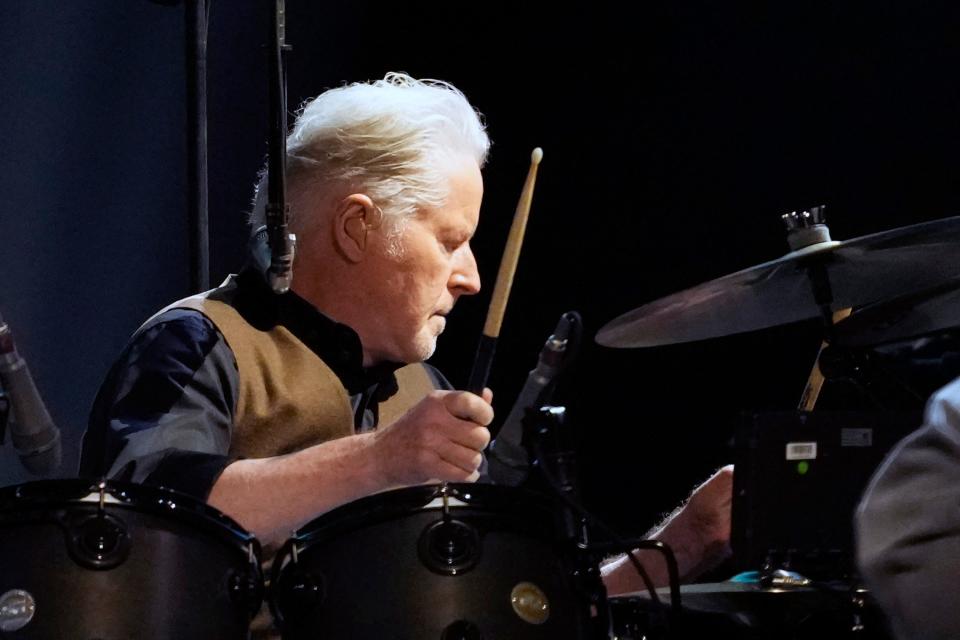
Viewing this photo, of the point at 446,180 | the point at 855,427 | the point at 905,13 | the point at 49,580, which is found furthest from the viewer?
the point at 905,13

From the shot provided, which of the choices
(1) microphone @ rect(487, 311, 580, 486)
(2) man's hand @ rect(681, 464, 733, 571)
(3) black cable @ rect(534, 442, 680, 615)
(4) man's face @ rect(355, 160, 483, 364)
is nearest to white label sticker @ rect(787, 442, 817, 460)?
(3) black cable @ rect(534, 442, 680, 615)

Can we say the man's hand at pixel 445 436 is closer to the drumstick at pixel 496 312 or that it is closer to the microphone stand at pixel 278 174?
the drumstick at pixel 496 312

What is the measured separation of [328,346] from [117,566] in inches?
28.8

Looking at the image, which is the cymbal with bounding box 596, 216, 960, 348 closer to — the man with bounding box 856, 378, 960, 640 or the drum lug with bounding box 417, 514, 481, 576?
the drum lug with bounding box 417, 514, 481, 576

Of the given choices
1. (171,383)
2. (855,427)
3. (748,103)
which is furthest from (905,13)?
(171,383)

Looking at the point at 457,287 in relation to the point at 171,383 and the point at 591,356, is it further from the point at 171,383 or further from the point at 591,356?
the point at 591,356

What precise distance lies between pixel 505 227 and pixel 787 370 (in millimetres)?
776

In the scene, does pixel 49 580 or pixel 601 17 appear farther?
pixel 601 17

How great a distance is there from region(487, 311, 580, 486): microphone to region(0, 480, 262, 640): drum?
42 centimetres

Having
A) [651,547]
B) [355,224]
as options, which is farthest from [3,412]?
[651,547]

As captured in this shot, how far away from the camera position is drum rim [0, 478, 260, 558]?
1318mm

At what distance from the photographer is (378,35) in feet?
10.6

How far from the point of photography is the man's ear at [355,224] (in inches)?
81.6

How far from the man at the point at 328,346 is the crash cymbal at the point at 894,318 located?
30 cm
